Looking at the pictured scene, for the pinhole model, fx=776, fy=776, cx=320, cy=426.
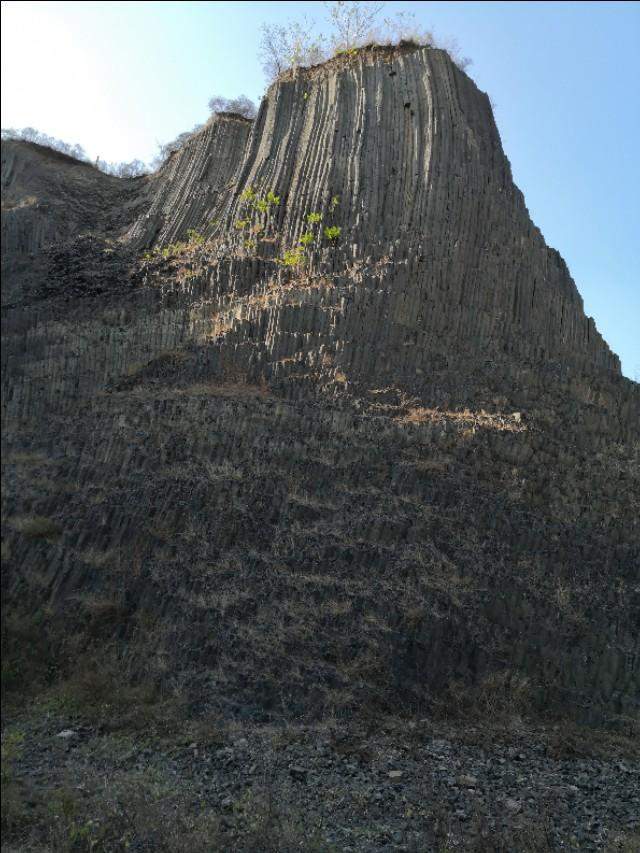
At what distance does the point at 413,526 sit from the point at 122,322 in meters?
8.60

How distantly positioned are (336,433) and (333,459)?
606 mm

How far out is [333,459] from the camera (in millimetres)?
14000

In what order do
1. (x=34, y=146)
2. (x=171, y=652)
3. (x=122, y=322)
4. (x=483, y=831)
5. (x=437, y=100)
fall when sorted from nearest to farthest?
(x=483, y=831), (x=171, y=652), (x=122, y=322), (x=437, y=100), (x=34, y=146)

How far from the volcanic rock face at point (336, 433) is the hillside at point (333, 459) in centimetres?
5

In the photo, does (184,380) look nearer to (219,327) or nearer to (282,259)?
(219,327)

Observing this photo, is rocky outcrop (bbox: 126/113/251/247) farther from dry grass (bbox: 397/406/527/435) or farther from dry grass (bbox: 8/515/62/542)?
dry grass (bbox: 8/515/62/542)

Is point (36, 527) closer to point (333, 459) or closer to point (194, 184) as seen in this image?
point (333, 459)

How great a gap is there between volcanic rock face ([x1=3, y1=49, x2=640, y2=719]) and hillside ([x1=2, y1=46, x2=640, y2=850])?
0.05m

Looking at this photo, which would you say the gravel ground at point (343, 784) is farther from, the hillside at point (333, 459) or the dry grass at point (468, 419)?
the dry grass at point (468, 419)

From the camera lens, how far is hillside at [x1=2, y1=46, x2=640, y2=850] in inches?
446

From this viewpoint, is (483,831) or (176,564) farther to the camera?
(176,564)

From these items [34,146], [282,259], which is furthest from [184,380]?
[34,146]

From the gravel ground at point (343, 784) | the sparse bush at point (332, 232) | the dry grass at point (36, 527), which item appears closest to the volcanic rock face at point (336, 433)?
the dry grass at point (36, 527)

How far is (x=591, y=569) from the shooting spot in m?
13.8
